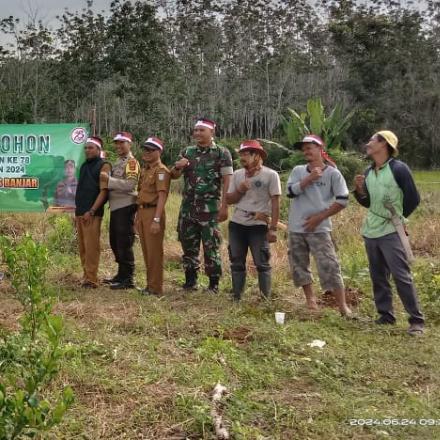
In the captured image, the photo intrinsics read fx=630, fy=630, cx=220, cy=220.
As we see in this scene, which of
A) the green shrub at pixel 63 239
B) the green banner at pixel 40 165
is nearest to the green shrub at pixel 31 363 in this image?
the green shrub at pixel 63 239

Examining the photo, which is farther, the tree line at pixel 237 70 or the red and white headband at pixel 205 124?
the tree line at pixel 237 70

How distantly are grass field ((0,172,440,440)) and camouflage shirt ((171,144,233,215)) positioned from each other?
2.67ft

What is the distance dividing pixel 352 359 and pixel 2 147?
519 centimetres

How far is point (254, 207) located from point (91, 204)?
1584 mm

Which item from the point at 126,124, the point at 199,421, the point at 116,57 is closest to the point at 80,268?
the point at 199,421

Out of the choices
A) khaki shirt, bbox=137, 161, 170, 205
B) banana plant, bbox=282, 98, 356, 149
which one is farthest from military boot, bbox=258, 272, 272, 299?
banana plant, bbox=282, 98, 356, 149

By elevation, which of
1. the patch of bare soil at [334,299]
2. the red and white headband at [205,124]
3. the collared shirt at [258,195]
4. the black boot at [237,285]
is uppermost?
the red and white headband at [205,124]

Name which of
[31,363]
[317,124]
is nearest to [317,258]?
[31,363]

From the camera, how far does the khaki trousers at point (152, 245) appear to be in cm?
565

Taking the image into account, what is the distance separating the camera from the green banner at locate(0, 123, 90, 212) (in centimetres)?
734

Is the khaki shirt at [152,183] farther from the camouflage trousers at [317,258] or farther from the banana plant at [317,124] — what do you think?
the banana plant at [317,124]

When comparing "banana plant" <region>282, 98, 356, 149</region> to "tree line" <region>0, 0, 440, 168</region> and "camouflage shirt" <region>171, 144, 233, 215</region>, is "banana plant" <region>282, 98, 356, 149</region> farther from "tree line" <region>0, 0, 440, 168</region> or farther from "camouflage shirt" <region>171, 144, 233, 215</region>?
"camouflage shirt" <region>171, 144, 233, 215</region>

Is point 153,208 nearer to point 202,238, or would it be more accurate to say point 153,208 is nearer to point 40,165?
point 202,238

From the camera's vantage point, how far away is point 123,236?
19.1ft
